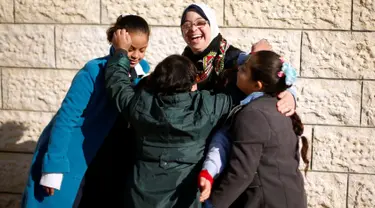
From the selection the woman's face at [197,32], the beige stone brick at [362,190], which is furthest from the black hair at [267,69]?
the beige stone brick at [362,190]

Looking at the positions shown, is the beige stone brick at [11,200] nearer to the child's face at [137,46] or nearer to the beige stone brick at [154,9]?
the beige stone brick at [154,9]

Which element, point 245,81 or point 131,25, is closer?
point 245,81

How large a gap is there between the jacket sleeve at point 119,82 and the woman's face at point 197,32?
0.42 meters

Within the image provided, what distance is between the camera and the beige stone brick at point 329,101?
4113mm

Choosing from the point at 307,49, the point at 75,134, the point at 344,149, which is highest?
the point at 307,49

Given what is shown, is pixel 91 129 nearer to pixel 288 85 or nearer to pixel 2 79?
pixel 288 85

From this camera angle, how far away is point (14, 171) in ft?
14.8

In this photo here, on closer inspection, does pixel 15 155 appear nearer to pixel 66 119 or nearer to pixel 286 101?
pixel 66 119

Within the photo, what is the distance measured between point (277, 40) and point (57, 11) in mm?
1798

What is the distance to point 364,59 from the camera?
4.09 meters

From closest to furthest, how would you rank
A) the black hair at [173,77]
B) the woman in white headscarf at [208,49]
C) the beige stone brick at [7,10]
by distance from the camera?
the black hair at [173,77]
the woman in white headscarf at [208,49]
the beige stone brick at [7,10]

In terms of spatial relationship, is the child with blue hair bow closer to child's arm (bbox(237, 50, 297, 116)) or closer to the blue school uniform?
child's arm (bbox(237, 50, 297, 116))

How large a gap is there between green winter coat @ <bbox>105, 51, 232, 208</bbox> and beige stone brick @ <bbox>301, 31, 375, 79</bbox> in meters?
1.81

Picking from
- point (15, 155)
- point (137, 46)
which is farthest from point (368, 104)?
point (15, 155)
